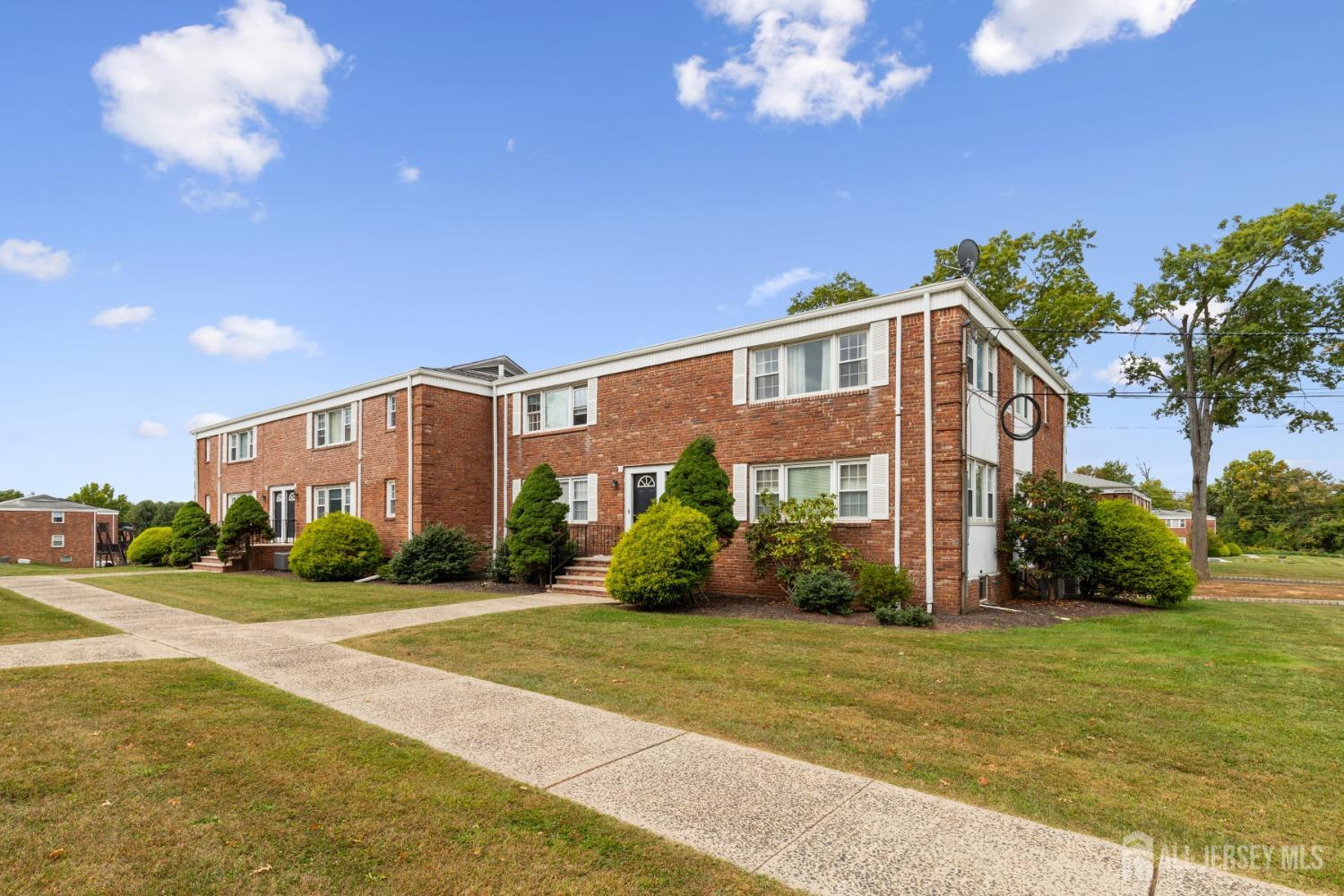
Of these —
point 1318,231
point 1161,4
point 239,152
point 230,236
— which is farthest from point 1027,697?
point 1318,231

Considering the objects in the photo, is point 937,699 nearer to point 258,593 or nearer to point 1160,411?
point 258,593

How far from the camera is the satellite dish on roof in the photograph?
13.3 m

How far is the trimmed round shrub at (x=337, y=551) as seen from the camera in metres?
18.5

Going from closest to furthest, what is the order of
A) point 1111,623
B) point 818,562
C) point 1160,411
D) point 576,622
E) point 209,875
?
1. point 209,875
2. point 576,622
3. point 1111,623
4. point 818,562
5. point 1160,411

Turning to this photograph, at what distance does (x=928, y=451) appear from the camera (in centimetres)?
1220

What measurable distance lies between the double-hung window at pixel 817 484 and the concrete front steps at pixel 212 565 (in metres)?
18.7

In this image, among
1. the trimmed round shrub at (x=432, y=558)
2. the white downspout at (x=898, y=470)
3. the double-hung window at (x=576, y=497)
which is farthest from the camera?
the double-hung window at (x=576, y=497)

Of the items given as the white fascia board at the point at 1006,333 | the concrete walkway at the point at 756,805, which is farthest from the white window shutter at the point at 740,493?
the concrete walkway at the point at 756,805

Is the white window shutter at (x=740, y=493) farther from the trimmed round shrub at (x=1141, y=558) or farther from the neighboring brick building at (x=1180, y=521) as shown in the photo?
the neighboring brick building at (x=1180, y=521)

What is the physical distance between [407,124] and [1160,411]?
2829 centimetres

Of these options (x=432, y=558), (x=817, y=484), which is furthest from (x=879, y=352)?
(x=432, y=558)

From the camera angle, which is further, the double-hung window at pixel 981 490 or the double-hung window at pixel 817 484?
the double-hung window at pixel 817 484

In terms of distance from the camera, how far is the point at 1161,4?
38.2ft

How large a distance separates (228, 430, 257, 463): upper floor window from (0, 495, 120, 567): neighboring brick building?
2544 centimetres
